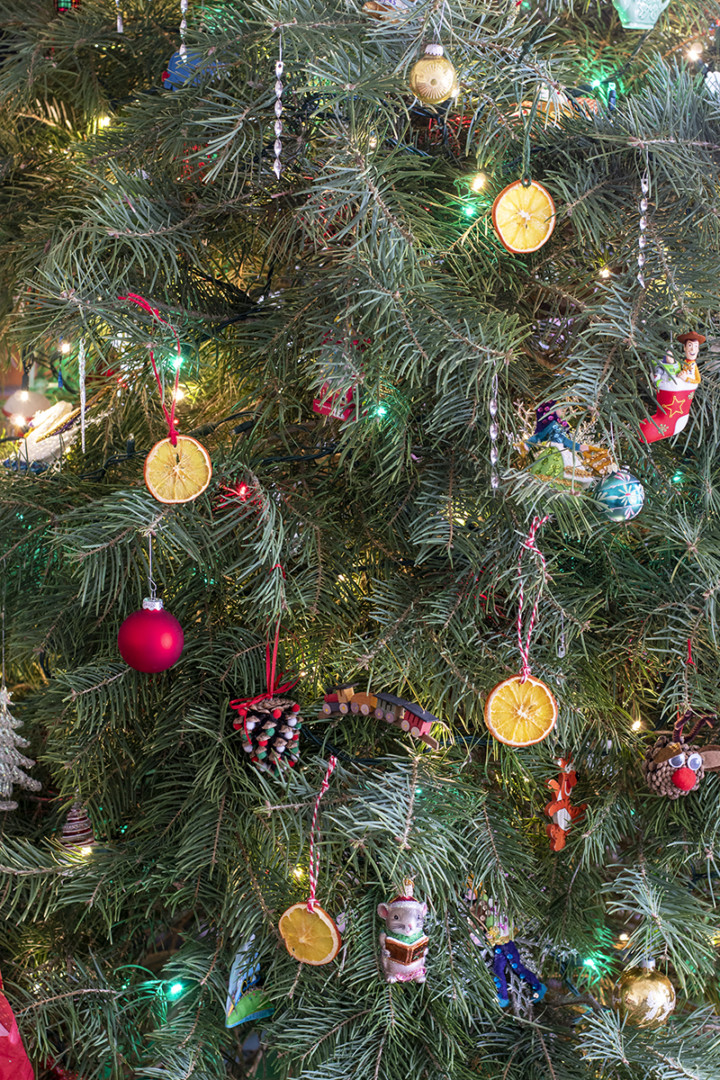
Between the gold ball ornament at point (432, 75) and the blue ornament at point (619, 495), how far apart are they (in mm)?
262

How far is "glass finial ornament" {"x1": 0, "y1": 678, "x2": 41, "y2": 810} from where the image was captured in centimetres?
67

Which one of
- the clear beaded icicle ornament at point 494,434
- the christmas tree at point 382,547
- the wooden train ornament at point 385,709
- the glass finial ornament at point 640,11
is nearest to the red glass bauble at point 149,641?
the christmas tree at point 382,547

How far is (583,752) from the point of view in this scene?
0.66m

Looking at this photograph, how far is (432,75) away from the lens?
454 millimetres

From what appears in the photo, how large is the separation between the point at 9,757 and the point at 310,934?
1.01ft

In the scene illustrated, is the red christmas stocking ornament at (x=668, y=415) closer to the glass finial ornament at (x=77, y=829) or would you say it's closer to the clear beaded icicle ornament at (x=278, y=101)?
the clear beaded icicle ornament at (x=278, y=101)

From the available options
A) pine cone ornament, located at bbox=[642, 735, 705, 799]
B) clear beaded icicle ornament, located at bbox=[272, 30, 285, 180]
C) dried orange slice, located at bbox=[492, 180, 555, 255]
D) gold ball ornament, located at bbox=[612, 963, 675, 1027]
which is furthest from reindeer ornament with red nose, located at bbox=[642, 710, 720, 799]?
clear beaded icicle ornament, located at bbox=[272, 30, 285, 180]

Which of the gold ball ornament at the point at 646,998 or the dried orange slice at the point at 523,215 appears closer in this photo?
the dried orange slice at the point at 523,215

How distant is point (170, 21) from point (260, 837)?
636mm

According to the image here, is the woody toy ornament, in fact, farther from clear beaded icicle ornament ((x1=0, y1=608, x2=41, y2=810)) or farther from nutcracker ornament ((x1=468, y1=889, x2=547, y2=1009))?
clear beaded icicle ornament ((x1=0, y1=608, x2=41, y2=810))

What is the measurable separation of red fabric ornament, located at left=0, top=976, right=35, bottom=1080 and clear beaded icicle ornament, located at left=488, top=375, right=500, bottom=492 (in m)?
0.47

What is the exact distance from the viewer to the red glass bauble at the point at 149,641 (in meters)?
0.53

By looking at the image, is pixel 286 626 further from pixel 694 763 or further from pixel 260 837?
pixel 694 763

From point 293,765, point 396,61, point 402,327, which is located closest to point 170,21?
point 396,61
